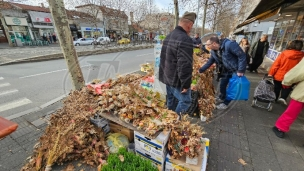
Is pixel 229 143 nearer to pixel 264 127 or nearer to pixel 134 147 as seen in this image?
→ pixel 264 127

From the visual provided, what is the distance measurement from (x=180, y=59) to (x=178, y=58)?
4 cm

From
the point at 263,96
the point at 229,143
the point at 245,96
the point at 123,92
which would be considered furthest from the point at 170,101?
the point at 263,96

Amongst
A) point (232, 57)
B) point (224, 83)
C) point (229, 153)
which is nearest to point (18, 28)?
point (224, 83)

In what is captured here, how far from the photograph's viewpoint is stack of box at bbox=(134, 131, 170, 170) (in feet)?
6.05

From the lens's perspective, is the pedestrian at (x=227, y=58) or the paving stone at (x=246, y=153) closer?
the paving stone at (x=246, y=153)

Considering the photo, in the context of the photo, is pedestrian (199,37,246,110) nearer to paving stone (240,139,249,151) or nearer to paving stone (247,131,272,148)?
paving stone (247,131,272,148)

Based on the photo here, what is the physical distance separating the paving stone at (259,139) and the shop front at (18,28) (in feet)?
108

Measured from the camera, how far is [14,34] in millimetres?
24391

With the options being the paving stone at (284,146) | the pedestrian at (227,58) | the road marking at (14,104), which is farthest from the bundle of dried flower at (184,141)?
the road marking at (14,104)

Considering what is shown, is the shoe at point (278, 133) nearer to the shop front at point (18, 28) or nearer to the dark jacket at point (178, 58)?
the dark jacket at point (178, 58)

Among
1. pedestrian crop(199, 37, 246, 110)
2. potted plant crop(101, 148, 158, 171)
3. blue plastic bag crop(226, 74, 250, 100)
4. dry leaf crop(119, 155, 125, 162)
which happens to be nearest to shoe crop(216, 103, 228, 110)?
pedestrian crop(199, 37, 246, 110)

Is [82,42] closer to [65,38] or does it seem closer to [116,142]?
[65,38]

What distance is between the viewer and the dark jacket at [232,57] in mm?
3121

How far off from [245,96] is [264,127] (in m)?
0.75
